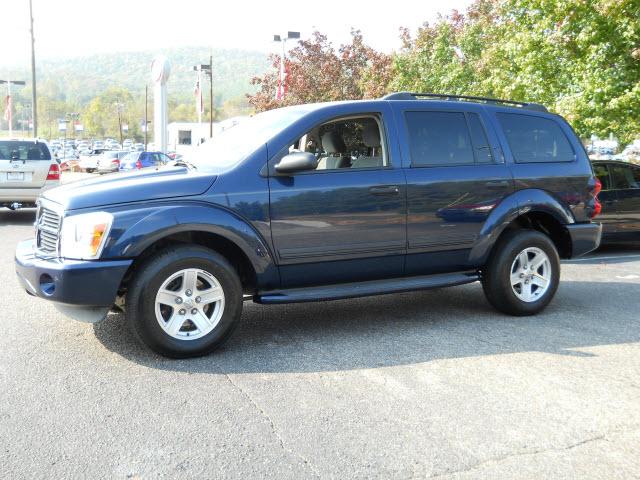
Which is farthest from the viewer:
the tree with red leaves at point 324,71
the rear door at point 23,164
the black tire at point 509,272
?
the tree with red leaves at point 324,71

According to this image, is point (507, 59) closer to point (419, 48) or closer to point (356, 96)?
point (419, 48)

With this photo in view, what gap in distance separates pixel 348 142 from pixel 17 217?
465 inches

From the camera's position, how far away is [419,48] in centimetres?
2933

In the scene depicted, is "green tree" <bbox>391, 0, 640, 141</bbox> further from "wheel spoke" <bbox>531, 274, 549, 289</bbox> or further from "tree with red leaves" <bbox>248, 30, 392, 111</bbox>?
"tree with red leaves" <bbox>248, 30, 392, 111</bbox>

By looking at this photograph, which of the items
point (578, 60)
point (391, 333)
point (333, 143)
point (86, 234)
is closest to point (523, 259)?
point (391, 333)

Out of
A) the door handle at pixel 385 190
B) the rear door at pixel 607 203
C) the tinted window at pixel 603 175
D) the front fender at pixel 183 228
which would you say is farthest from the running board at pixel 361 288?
the tinted window at pixel 603 175

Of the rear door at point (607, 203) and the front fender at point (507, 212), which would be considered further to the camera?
the rear door at point (607, 203)

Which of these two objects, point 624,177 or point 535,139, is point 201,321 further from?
point 624,177

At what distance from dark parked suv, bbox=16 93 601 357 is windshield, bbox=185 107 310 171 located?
0.9 inches

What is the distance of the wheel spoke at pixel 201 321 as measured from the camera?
484cm

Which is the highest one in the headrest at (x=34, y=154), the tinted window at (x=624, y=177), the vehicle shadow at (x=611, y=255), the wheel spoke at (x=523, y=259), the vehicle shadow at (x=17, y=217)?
the headrest at (x=34, y=154)

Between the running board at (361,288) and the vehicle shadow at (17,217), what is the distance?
410 inches

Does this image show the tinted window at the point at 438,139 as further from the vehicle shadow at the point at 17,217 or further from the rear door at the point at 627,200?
the vehicle shadow at the point at 17,217

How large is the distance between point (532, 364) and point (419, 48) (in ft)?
86.4
